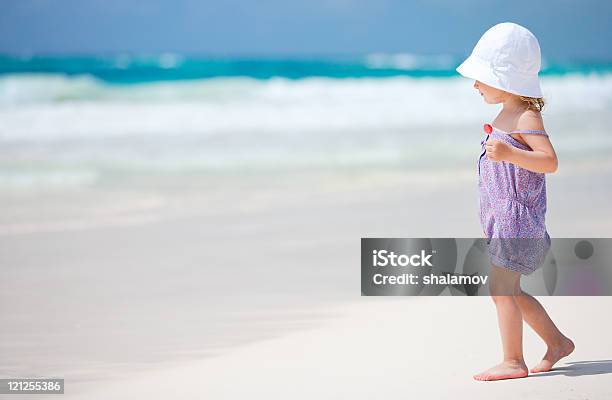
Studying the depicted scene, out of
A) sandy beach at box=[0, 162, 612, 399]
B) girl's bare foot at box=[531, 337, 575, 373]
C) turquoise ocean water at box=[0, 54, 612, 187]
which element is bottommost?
girl's bare foot at box=[531, 337, 575, 373]

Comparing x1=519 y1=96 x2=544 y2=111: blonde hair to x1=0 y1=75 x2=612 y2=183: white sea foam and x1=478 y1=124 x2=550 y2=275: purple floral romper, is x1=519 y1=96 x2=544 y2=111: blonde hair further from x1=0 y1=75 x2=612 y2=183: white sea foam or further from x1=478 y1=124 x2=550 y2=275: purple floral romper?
x1=0 y1=75 x2=612 y2=183: white sea foam

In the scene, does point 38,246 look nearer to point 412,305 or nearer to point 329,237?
point 329,237

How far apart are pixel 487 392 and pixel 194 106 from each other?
11.4 meters

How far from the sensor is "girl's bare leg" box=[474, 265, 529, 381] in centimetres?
250

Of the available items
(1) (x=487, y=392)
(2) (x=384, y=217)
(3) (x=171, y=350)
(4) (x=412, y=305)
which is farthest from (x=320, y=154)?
(1) (x=487, y=392)

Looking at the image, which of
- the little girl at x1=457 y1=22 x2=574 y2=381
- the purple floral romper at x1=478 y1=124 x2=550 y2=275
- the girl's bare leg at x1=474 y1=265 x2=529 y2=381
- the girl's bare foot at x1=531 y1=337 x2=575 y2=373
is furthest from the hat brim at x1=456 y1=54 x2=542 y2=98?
the girl's bare foot at x1=531 y1=337 x2=575 y2=373

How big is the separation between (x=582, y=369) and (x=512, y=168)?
64 centimetres

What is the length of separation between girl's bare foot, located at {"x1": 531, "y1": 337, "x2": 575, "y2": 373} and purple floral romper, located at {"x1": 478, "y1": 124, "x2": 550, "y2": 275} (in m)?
0.29

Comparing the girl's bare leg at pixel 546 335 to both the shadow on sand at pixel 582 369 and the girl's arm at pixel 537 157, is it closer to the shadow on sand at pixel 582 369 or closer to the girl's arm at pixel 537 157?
the shadow on sand at pixel 582 369

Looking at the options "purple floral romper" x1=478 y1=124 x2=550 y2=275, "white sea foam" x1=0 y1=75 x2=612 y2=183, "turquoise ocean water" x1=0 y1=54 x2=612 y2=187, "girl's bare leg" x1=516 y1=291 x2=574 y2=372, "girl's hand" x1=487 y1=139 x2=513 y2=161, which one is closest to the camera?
"girl's hand" x1=487 y1=139 x2=513 y2=161

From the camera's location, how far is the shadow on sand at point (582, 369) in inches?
101

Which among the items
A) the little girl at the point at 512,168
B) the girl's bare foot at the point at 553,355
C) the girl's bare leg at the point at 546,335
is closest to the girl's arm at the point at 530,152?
the little girl at the point at 512,168

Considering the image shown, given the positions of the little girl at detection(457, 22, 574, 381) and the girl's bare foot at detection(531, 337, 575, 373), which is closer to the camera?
the little girl at detection(457, 22, 574, 381)

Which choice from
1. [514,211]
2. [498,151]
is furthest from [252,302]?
[498,151]
